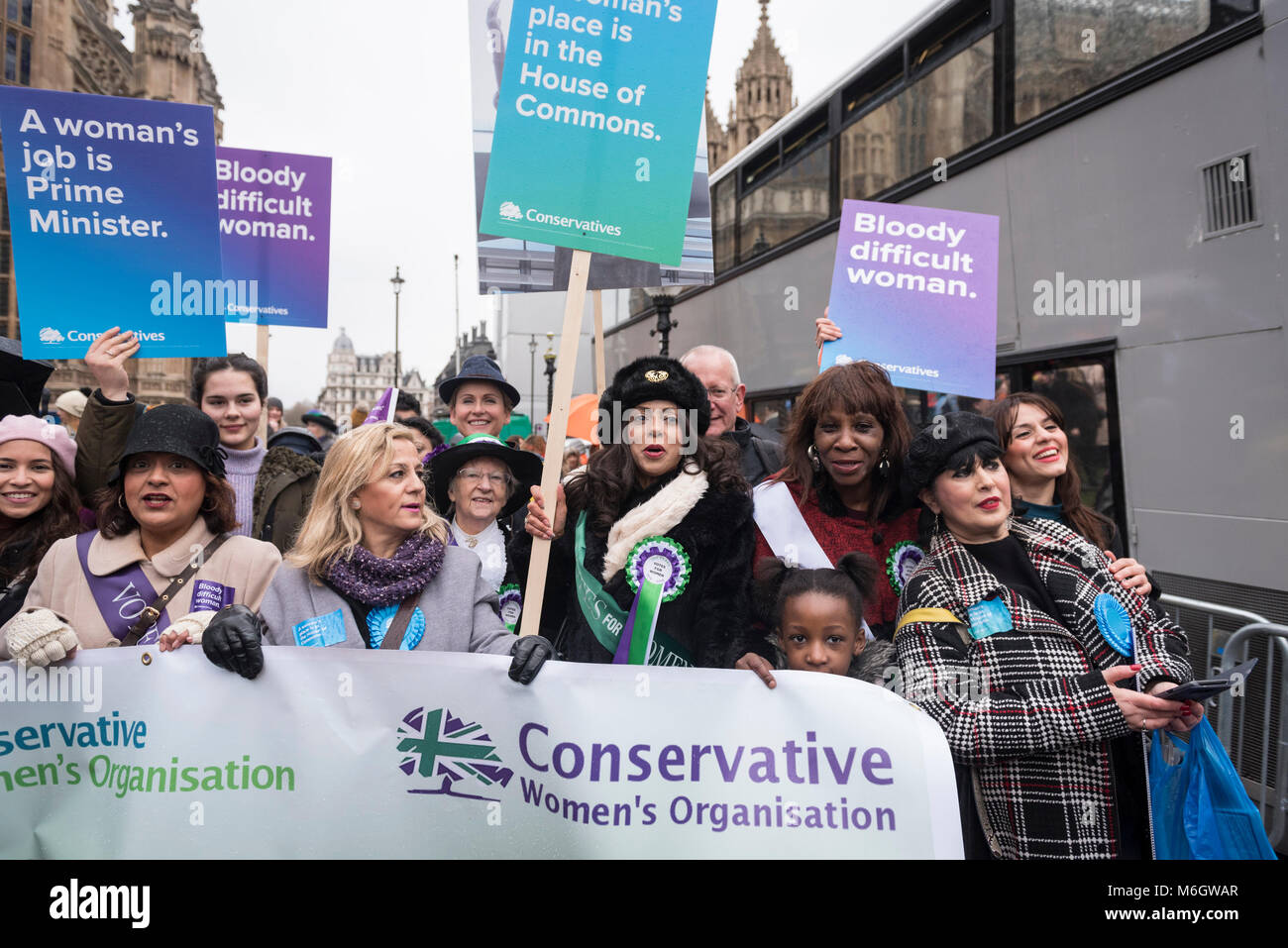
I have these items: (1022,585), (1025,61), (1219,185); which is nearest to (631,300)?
(1025,61)

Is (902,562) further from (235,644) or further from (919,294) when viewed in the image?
(235,644)

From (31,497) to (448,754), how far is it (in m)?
1.82

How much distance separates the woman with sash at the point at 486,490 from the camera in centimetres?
323

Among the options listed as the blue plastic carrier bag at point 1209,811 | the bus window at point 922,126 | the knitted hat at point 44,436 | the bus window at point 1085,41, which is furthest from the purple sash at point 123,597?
the bus window at point 922,126

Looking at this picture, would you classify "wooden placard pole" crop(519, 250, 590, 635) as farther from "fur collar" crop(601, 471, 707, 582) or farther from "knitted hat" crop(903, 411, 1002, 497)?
"knitted hat" crop(903, 411, 1002, 497)

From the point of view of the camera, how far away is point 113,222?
133 inches

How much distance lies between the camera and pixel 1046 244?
18.2ft

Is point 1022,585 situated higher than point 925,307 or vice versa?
point 925,307

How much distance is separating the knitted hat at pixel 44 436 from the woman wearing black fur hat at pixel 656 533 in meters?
1.73

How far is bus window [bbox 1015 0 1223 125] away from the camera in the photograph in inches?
186

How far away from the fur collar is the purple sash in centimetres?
133

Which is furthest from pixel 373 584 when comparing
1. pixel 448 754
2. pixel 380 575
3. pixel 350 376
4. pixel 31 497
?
pixel 350 376
